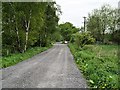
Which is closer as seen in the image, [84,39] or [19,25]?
[19,25]

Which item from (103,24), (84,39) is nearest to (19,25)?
(84,39)

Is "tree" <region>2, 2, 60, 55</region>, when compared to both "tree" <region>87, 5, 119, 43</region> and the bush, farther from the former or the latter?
"tree" <region>87, 5, 119, 43</region>

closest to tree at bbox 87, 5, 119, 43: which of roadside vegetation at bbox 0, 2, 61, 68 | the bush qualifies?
the bush

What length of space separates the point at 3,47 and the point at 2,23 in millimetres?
3121

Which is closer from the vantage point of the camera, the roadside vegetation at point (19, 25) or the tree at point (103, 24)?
the roadside vegetation at point (19, 25)

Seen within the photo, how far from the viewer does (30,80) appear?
1266 cm

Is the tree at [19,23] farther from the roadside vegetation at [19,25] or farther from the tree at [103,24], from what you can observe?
the tree at [103,24]

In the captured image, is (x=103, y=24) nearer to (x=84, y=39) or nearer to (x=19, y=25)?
(x=84, y=39)

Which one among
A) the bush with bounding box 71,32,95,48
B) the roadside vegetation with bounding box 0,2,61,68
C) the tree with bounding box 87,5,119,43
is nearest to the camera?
the roadside vegetation with bounding box 0,2,61,68

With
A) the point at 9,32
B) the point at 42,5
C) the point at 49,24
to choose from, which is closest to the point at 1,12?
the point at 9,32

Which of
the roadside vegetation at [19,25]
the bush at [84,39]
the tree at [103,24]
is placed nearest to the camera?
the roadside vegetation at [19,25]

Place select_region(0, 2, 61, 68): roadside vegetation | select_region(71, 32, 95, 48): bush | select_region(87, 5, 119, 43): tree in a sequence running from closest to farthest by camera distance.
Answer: select_region(0, 2, 61, 68): roadside vegetation, select_region(71, 32, 95, 48): bush, select_region(87, 5, 119, 43): tree

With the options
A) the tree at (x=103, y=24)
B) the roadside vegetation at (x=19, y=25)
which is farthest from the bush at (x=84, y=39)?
the tree at (x=103, y=24)

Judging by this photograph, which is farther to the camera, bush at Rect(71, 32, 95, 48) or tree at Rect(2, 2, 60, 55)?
bush at Rect(71, 32, 95, 48)
